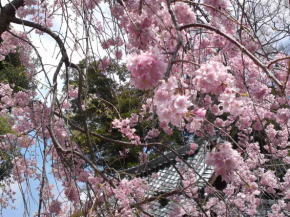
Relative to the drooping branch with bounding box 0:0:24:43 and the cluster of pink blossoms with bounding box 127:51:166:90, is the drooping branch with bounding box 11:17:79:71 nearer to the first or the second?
the drooping branch with bounding box 0:0:24:43

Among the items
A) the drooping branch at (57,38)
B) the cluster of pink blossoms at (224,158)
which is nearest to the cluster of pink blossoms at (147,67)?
the cluster of pink blossoms at (224,158)

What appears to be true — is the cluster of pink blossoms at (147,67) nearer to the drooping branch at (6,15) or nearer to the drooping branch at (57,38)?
the drooping branch at (57,38)

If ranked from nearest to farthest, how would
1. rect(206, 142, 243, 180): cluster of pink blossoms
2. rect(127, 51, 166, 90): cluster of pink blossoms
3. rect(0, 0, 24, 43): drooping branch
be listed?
rect(127, 51, 166, 90): cluster of pink blossoms → rect(206, 142, 243, 180): cluster of pink blossoms → rect(0, 0, 24, 43): drooping branch

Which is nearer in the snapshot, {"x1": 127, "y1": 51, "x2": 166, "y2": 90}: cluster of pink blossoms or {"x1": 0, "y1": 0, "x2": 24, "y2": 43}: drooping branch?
{"x1": 127, "y1": 51, "x2": 166, "y2": 90}: cluster of pink blossoms

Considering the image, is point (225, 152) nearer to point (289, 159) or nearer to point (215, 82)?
point (215, 82)

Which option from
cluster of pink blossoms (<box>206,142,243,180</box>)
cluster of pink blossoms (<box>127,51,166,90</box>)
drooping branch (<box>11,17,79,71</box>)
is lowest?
cluster of pink blossoms (<box>206,142,243,180</box>)

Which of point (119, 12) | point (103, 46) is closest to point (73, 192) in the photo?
point (103, 46)

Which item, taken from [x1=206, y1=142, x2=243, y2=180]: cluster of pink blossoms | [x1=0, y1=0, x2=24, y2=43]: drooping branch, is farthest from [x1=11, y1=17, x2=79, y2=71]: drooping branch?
[x1=206, y1=142, x2=243, y2=180]: cluster of pink blossoms

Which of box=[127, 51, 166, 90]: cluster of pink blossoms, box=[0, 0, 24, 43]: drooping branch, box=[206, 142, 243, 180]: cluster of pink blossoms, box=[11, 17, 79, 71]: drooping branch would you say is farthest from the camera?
box=[0, 0, 24, 43]: drooping branch

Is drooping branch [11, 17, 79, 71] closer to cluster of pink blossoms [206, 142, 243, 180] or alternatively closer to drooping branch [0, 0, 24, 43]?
drooping branch [0, 0, 24, 43]

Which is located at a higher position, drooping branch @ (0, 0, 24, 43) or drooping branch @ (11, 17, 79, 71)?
drooping branch @ (0, 0, 24, 43)

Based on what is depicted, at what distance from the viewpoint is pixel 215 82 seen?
4.82ft

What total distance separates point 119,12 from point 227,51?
709 mm

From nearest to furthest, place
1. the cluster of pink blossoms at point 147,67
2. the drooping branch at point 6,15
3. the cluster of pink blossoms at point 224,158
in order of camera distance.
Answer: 1. the cluster of pink blossoms at point 147,67
2. the cluster of pink blossoms at point 224,158
3. the drooping branch at point 6,15
